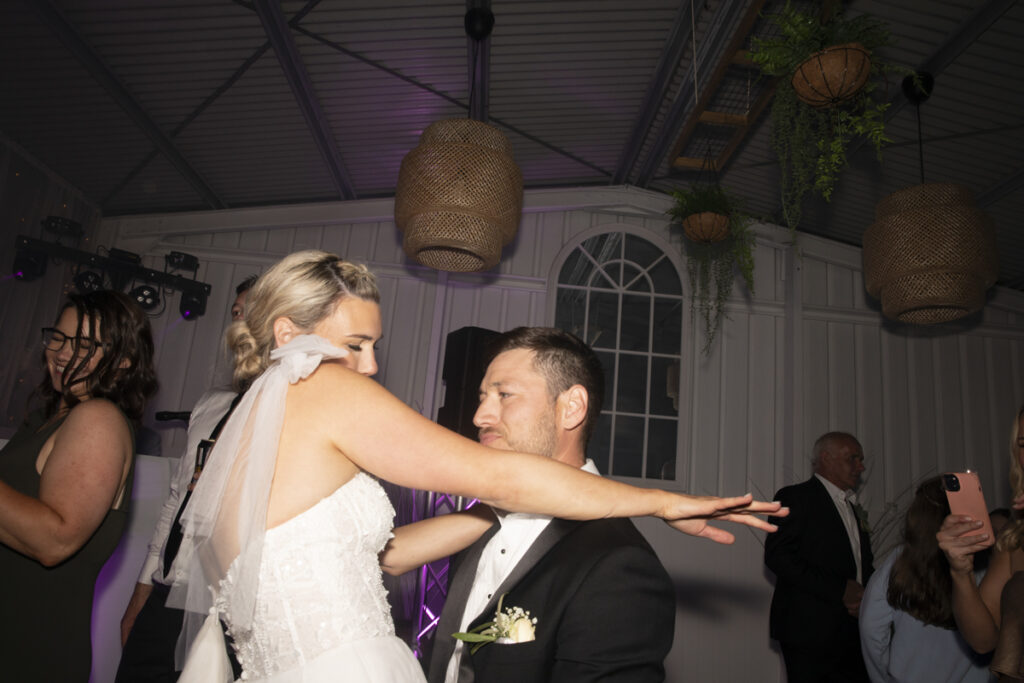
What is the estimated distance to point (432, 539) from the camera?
1878 mm

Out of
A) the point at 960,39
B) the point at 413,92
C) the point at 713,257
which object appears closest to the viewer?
the point at 960,39

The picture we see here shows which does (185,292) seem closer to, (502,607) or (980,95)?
(502,607)

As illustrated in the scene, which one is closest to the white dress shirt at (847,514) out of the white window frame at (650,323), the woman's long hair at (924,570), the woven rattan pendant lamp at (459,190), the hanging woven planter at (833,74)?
the woman's long hair at (924,570)

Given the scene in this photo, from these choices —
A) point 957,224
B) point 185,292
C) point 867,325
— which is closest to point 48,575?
point 957,224

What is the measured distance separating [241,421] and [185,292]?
207 inches

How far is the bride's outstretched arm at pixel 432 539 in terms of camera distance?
184cm

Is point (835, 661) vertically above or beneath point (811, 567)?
beneath

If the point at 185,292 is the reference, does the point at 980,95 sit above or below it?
above

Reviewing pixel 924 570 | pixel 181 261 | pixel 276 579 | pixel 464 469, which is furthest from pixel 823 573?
pixel 181 261

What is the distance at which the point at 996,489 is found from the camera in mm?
6262

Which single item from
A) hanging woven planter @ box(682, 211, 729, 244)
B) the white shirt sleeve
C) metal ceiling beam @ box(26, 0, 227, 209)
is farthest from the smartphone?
metal ceiling beam @ box(26, 0, 227, 209)

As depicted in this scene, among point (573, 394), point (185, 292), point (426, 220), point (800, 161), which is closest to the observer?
point (573, 394)

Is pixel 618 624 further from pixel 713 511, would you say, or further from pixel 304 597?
pixel 304 597

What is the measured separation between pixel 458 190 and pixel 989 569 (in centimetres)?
279
